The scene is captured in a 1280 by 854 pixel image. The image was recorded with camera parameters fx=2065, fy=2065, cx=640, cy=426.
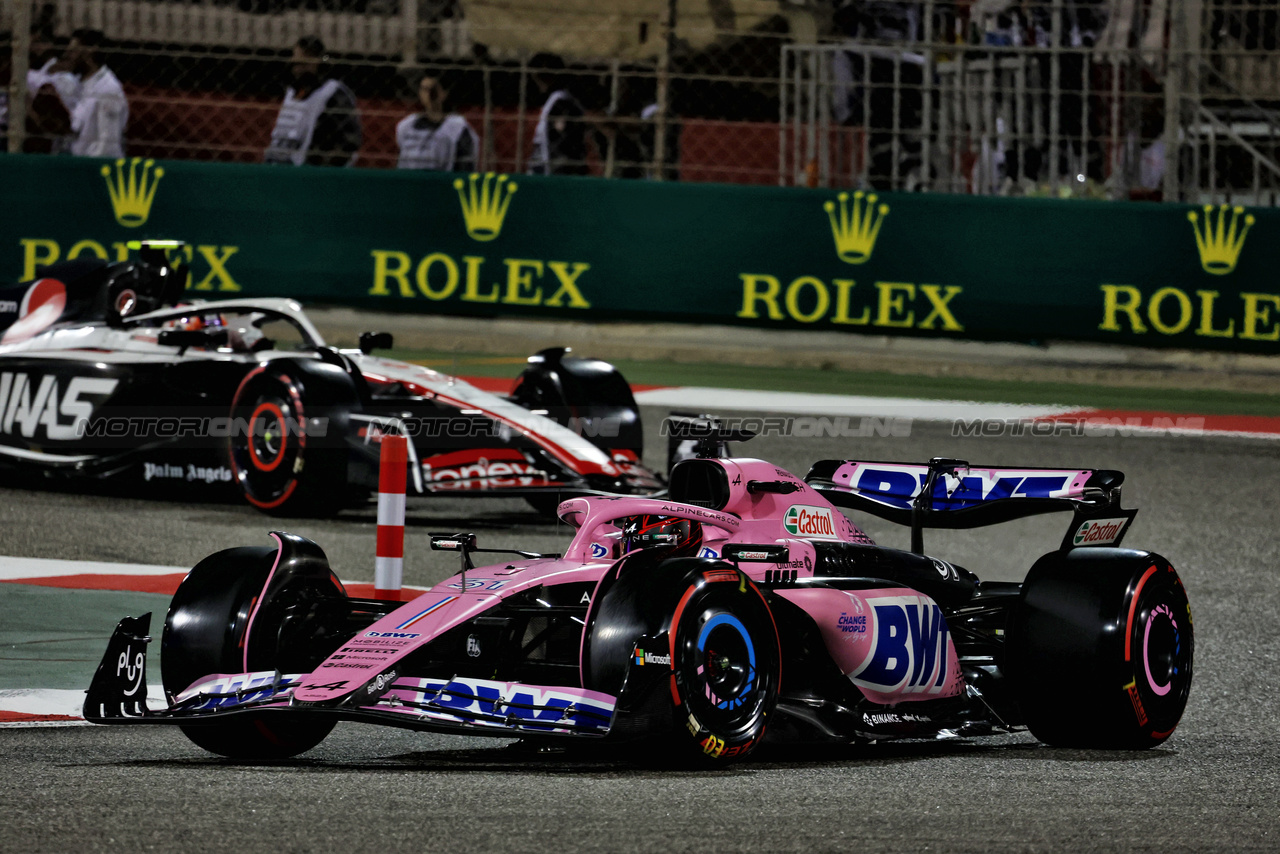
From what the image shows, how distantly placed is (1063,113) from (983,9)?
137 centimetres

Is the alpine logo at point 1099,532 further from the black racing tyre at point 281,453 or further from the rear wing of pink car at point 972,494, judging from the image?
the black racing tyre at point 281,453

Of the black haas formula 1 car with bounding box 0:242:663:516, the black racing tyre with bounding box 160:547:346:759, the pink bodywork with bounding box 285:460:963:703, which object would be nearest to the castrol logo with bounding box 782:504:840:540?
the pink bodywork with bounding box 285:460:963:703

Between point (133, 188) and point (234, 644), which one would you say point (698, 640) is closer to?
point (234, 644)

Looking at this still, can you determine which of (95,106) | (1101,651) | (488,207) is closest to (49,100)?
(95,106)

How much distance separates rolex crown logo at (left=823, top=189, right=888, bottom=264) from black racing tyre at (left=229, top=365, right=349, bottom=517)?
22.0 feet

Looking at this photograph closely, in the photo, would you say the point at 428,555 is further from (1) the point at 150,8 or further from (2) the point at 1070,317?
(1) the point at 150,8

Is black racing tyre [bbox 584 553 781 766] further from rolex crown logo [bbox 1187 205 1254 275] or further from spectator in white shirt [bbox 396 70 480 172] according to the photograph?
spectator in white shirt [bbox 396 70 480 172]

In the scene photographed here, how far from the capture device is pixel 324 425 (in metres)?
10.1

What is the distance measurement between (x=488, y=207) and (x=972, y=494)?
10.2 m

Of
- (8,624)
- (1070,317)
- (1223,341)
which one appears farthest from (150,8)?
(8,624)

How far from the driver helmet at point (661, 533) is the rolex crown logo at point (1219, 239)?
10.3 meters

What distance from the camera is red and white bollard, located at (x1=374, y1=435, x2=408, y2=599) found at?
736 centimetres

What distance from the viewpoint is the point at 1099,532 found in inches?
261

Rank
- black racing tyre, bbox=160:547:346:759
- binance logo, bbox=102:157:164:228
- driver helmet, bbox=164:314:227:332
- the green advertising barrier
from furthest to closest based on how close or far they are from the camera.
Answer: binance logo, bbox=102:157:164:228 → the green advertising barrier → driver helmet, bbox=164:314:227:332 → black racing tyre, bbox=160:547:346:759
